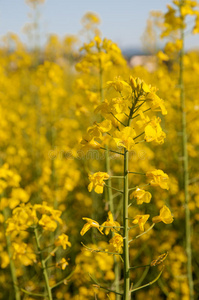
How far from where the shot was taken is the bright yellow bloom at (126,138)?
4.68 feet

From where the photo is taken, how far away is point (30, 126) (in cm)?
778

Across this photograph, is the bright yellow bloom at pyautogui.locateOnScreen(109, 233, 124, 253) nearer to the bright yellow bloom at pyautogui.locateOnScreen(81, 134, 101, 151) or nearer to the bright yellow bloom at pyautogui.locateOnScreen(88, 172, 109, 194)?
the bright yellow bloom at pyautogui.locateOnScreen(88, 172, 109, 194)

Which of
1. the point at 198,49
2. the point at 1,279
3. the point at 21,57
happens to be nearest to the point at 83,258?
the point at 1,279

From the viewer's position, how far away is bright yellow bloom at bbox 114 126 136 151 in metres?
1.43

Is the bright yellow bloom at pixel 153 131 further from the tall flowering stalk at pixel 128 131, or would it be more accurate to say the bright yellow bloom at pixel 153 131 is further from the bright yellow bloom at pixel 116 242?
the bright yellow bloom at pixel 116 242

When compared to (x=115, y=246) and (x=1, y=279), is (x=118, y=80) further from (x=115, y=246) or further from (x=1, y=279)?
(x=1, y=279)

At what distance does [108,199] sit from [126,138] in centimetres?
145

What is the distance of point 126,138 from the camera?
1.45m

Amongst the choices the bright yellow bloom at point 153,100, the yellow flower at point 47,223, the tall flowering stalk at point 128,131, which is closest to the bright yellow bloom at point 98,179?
the tall flowering stalk at point 128,131

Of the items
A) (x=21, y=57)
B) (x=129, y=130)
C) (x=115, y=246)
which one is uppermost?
(x=21, y=57)

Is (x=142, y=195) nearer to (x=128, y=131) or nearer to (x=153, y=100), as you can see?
(x=128, y=131)

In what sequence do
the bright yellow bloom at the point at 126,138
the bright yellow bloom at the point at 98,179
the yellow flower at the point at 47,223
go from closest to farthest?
1. the bright yellow bloom at the point at 126,138
2. the bright yellow bloom at the point at 98,179
3. the yellow flower at the point at 47,223

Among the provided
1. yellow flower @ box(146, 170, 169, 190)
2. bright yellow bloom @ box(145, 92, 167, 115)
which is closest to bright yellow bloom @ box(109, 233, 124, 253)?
yellow flower @ box(146, 170, 169, 190)

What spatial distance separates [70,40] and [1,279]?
805 centimetres
